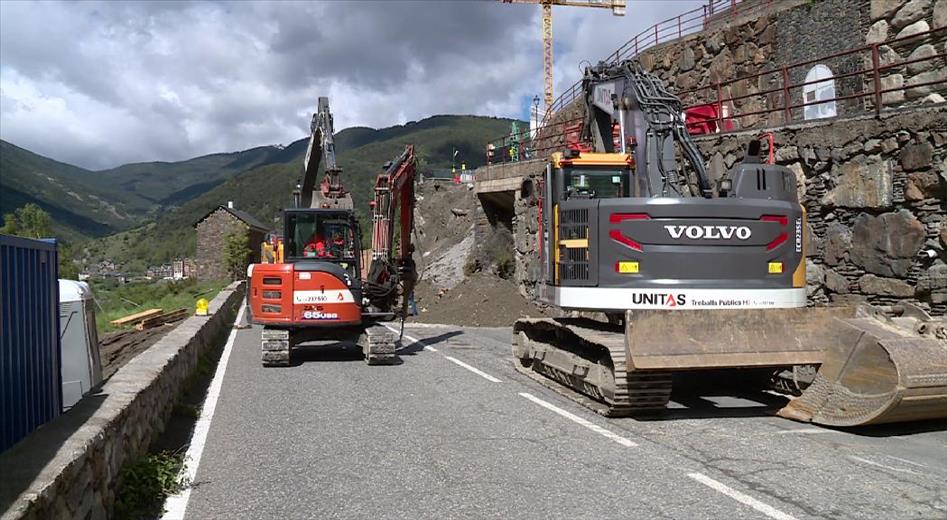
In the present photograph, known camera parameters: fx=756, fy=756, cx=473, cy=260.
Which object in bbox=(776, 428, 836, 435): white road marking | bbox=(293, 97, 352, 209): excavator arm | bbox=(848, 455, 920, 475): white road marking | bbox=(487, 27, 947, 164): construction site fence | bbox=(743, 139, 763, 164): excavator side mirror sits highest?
bbox=(487, 27, 947, 164): construction site fence

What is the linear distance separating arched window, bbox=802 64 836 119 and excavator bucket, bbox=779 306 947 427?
13207 millimetres

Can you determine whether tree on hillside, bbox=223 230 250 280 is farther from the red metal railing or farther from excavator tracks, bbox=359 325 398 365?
excavator tracks, bbox=359 325 398 365

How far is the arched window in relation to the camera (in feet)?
66.6

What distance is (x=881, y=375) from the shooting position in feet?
23.5

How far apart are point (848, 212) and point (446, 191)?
26.2m

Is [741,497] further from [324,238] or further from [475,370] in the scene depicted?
[324,238]

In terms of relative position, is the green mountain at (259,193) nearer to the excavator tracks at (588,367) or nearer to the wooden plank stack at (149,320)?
the wooden plank stack at (149,320)

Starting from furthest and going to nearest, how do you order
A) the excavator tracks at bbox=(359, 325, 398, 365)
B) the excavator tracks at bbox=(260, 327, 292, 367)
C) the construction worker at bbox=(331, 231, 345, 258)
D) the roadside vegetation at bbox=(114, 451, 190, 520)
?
the construction worker at bbox=(331, 231, 345, 258) < the excavator tracks at bbox=(359, 325, 398, 365) < the excavator tracks at bbox=(260, 327, 292, 367) < the roadside vegetation at bbox=(114, 451, 190, 520)

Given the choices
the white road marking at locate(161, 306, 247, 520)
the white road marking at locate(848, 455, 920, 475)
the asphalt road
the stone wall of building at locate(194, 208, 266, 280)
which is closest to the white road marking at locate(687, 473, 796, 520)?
the asphalt road

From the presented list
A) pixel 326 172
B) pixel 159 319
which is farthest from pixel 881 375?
pixel 159 319

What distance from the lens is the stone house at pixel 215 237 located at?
74375mm

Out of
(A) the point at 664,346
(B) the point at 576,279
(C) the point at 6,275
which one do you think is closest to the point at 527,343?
(B) the point at 576,279

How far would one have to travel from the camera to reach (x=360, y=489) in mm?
5789

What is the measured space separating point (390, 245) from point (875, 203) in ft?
29.0
